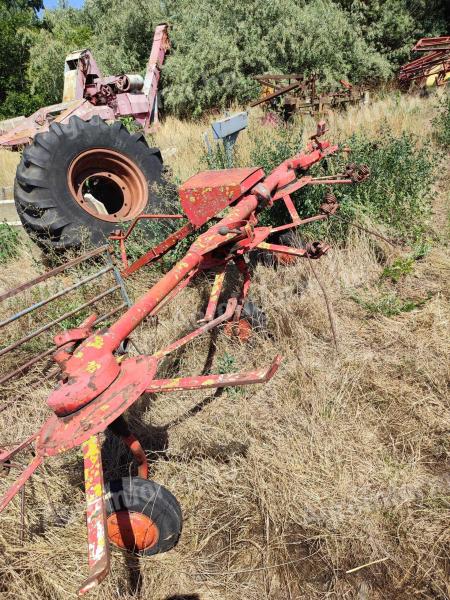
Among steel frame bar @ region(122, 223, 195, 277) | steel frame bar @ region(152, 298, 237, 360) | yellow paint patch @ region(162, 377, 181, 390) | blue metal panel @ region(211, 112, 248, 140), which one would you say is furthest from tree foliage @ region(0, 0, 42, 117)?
yellow paint patch @ region(162, 377, 181, 390)

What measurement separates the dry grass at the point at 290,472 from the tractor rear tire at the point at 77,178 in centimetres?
141

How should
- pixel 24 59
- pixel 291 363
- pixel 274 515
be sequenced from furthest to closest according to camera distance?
pixel 24 59 → pixel 291 363 → pixel 274 515

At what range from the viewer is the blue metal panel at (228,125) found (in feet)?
14.3

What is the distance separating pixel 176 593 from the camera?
181 cm

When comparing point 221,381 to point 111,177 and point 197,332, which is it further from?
point 111,177

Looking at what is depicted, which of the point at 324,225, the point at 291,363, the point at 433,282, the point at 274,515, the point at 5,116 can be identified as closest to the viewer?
the point at 274,515

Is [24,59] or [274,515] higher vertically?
[24,59]

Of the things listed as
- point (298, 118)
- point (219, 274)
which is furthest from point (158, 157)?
point (298, 118)

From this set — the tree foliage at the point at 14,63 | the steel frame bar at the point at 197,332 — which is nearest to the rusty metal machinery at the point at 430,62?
the steel frame bar at the point at 197,332

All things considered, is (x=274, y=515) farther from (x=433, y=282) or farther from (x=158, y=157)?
(x=158, y=157)

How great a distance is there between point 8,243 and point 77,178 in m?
1.29

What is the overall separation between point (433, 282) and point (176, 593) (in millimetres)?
2950

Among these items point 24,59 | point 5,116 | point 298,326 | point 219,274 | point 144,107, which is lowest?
point 298,326

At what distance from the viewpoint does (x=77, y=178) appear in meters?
4.32
